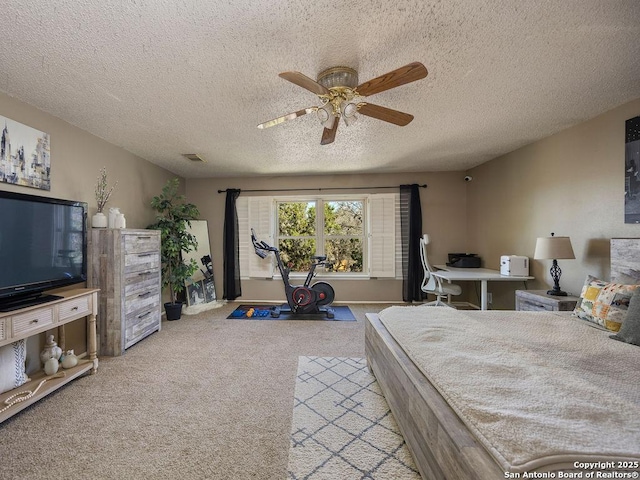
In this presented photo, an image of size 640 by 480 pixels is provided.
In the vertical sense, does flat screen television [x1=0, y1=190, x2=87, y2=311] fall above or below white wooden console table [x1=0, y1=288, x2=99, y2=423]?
above

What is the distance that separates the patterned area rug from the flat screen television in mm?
2026

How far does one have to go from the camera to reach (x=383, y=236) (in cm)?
462

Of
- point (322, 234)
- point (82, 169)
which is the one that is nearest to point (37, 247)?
point (82, 169)

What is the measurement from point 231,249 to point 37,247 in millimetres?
2751

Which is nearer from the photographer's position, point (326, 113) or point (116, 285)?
point (326, 113)

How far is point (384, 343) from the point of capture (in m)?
1.75

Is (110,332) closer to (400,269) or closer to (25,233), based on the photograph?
(25,233)

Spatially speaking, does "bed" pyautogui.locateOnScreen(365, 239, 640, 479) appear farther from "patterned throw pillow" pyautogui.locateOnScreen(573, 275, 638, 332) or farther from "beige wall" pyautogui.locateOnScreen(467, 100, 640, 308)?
"beige wall" pyautogui.locateOnScreen(467, 100, 640, 308)

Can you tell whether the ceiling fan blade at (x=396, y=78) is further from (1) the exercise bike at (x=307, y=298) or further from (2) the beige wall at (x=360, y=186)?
(2) the beige wall at (x=360, y=186)

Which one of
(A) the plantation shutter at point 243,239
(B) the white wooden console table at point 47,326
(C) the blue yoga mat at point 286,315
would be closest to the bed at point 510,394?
(C) the blue yoga mat at point 286,315

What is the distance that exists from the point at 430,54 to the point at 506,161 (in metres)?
2.74

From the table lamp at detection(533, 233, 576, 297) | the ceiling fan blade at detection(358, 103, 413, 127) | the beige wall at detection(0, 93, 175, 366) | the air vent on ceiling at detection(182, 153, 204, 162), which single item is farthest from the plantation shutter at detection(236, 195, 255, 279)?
the table lamp at detection(533, 233, 576, 297)

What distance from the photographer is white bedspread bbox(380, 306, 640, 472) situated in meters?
0.76

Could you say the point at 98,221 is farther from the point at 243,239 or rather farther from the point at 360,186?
the point at 360,186
